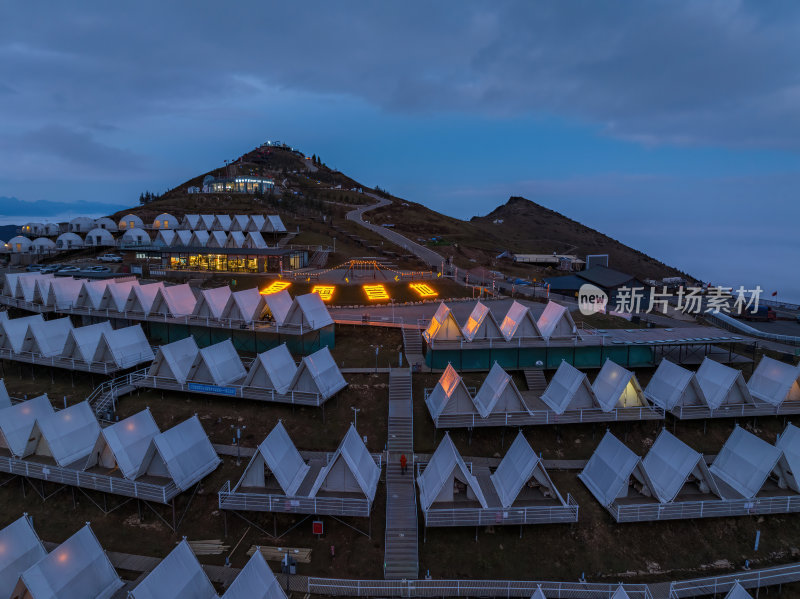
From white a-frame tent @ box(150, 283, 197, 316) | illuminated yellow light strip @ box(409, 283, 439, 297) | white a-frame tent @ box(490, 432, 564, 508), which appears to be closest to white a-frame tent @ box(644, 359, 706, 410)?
white a-frame tent @ box(490, 432, 564, 508)

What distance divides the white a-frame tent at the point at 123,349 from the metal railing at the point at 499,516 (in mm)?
29764

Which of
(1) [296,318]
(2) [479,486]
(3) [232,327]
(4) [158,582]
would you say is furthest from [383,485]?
(3) [232,327]

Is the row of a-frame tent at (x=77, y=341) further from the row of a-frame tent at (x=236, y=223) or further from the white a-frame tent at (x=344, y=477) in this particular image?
the row of a-frame tent at (x=236, y=223)

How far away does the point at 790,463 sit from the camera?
26.7m

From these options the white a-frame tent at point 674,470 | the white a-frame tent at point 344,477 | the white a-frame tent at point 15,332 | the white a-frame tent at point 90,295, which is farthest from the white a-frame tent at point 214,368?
the white a-frame tent at point 674,470

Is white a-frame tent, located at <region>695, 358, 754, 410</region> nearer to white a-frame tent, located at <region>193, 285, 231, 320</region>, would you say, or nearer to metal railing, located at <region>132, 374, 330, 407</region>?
metal railing, located at <region>132, 374, 330, 407</region>

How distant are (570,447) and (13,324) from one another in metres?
50.0

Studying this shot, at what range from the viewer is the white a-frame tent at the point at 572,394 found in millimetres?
31953

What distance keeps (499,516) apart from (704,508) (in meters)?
11.5

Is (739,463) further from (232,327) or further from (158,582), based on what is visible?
(232,327)

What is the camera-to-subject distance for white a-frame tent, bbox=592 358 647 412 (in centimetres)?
3222

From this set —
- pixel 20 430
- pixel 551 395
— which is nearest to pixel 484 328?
pixel 551 395

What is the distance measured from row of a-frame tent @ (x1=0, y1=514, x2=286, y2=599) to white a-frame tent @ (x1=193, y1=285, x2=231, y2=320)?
1018 inches

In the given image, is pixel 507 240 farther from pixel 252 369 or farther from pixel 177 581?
pixel 177 581
